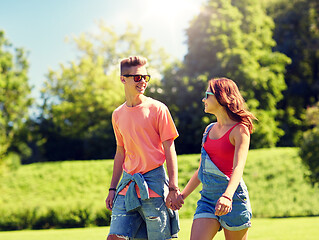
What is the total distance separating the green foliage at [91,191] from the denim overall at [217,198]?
12.9m

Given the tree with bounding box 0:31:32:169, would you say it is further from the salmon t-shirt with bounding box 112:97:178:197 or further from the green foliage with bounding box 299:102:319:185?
the salmon t-shirt with bounding box 112:97:178:197

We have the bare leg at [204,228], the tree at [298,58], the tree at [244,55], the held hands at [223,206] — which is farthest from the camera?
the tree at [298,58]

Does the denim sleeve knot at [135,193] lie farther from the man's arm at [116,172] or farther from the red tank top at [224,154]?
the red tank top at [224,154]

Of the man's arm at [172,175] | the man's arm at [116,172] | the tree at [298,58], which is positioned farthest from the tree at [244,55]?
the man's arm at [172,175]

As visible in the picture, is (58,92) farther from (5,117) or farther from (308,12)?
(308,12)

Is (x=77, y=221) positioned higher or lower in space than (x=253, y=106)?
lower

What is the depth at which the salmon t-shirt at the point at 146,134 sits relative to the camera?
397 cm

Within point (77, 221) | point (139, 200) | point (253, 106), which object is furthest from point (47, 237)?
point (253, 106)

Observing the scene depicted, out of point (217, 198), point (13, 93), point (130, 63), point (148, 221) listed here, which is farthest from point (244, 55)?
point (217, 198)

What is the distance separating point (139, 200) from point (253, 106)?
77.5ft

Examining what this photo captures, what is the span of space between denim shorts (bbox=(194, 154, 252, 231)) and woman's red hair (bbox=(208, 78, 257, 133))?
447 millimetres

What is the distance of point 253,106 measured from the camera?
26797 mm

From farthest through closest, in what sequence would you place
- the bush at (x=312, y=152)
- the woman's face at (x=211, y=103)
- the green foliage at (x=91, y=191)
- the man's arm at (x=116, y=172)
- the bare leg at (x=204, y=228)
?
1. the green foliage at (x=91, y=191)
2. the bush at (x=312, y=152)
3. the man's arm at (x=116, y=172)
4. the woman's face at (x=211, y=103)
5. the bare leg at (x=204, y=228)

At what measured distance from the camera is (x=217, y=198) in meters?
3.67
